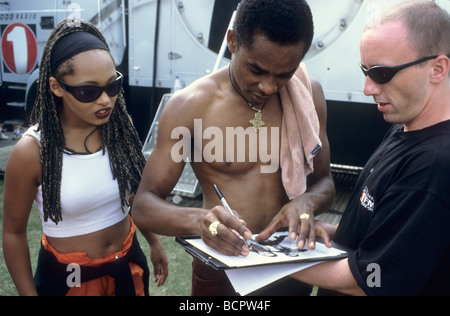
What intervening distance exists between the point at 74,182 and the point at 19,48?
667cm

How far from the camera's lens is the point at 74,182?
2031mm

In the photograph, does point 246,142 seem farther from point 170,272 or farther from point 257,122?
A: point 170,272

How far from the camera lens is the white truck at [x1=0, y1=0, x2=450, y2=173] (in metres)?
5.12

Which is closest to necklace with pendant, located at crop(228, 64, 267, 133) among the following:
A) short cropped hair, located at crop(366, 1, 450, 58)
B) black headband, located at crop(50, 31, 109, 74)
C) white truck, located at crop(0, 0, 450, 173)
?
black headband, located at crop(50, 31, 109, 74)

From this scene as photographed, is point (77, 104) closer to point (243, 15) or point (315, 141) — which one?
point (243, 15)

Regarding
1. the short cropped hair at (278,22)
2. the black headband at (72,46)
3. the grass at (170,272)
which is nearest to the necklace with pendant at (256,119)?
the short cropped hair at (278,22)

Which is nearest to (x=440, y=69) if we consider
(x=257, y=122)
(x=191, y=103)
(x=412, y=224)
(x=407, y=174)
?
(x=407, y=174)

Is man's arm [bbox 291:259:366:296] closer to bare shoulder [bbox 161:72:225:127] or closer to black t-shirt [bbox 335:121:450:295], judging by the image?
black t-shirt [bbox 335:121:450:295]

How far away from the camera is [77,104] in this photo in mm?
2000

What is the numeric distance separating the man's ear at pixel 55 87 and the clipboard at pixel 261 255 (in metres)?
0.96

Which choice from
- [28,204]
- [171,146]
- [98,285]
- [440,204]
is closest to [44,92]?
[28,204]

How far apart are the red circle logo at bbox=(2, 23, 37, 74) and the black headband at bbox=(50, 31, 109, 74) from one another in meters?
5.99

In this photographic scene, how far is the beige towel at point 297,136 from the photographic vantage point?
2088 millimetres

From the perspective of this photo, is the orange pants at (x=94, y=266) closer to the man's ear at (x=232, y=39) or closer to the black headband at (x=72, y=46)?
the black headband at (x=72, y=46)
